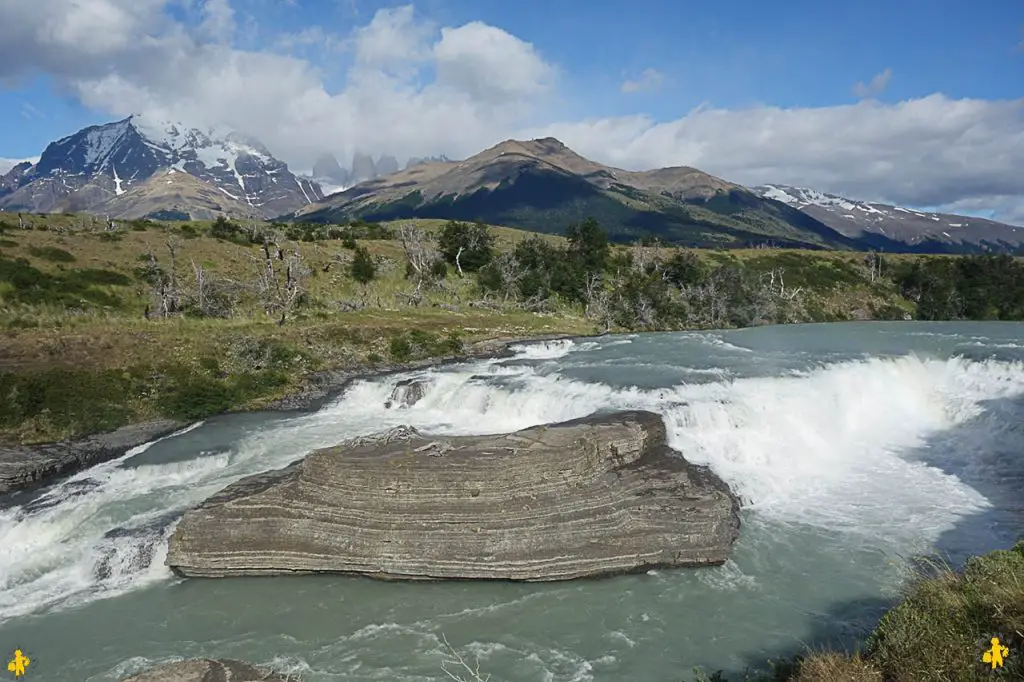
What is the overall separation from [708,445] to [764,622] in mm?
8886

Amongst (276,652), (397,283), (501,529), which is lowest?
(276,652)

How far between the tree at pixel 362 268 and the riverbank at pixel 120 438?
2276cm

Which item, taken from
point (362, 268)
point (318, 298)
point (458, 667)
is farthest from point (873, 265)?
point (458, 667)

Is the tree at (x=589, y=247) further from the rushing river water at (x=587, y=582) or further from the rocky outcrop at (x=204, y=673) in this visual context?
the rocky outcrop at (x=204, y=673)

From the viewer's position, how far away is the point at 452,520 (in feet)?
45.5

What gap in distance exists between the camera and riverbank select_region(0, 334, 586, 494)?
19266 millimetres

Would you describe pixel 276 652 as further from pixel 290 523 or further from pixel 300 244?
pixel 300 244

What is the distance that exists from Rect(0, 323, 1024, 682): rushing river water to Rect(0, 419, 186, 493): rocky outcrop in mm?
1070

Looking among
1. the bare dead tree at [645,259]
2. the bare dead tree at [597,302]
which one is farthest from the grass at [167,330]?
the bare dead tree at [645,259]

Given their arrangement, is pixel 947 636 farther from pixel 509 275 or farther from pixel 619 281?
pixel 619 281

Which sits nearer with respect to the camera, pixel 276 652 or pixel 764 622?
pixel 276 652

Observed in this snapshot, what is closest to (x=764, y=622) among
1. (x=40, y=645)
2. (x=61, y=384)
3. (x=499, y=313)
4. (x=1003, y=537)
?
(x=1003, y=537)

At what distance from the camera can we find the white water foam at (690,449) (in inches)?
571

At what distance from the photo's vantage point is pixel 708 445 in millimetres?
20500
